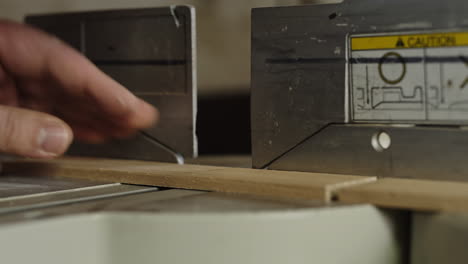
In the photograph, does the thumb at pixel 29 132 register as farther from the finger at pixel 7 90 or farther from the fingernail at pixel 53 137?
the finger at pixel 7 90

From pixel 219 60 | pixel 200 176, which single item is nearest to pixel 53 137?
pixel 200 176

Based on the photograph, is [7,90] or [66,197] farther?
[7,90]

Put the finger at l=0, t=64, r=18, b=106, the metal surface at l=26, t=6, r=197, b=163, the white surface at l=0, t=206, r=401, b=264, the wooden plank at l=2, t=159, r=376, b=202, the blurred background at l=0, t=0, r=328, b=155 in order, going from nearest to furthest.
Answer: the white surface at l=0, t=206, r=401, b=264 < the wooden plank at l=2, t=159, r=376, b=202 < the metal surface at l=26, t=6, r=197, b=163 < the finger at l=0, t=64, r=18, b=106 < the blurred background at l=0, t=0, r=328, b=155

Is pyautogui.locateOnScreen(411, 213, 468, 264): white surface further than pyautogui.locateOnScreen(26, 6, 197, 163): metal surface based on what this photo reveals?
No

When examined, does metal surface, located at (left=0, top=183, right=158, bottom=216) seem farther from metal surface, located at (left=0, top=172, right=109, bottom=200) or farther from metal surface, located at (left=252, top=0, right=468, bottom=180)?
metal surface, located at (left=252, top=0, right=468, bottom=180)

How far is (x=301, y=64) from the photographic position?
0.72 meters

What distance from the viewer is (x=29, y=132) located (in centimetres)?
71

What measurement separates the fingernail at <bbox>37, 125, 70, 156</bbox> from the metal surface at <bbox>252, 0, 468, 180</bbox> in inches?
8.2

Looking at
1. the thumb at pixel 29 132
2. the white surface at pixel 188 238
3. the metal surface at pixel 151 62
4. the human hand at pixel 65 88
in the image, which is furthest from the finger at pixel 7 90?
the white surface at pixel 188 238

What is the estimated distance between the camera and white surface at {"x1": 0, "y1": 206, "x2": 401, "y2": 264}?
1.66 ft

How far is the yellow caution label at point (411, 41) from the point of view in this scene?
0.63 m

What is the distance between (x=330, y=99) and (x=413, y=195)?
0.18m

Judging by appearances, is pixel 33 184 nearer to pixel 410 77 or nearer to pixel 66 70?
pixel 66 70

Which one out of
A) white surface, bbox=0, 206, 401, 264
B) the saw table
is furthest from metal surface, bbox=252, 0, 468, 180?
white surface, bbox=0, 206, 401, 264
